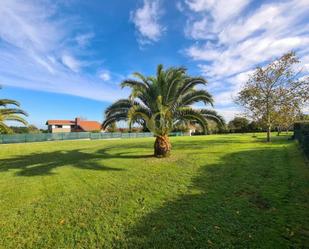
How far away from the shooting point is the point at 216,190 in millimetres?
6652

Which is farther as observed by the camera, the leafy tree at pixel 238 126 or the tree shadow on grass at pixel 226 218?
the leafy tree at pixel 238 126

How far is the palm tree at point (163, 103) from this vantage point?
12.0 meters

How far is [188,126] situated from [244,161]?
3.70 meters

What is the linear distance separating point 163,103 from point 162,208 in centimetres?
729

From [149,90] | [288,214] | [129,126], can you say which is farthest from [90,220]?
[149,90]

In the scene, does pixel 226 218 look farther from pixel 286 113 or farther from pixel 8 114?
pixel 286 113

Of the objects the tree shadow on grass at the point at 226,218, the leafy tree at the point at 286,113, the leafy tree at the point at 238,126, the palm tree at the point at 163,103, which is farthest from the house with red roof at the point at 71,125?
the tree shadow on grass at the point at 226,218

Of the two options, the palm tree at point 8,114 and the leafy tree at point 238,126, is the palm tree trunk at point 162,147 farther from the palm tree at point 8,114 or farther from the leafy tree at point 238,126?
the leafy tree at point 238,126

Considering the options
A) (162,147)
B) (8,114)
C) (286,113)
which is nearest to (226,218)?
(162,147)

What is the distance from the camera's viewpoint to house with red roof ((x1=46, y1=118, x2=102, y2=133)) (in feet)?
225

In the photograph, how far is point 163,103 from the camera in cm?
1220

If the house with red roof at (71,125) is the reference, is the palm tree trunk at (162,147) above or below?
below

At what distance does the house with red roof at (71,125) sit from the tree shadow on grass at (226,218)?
2520 inches

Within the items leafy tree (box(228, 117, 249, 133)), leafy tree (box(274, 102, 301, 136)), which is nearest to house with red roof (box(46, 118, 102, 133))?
leafy tree (box(228, 117, 249, 133))
